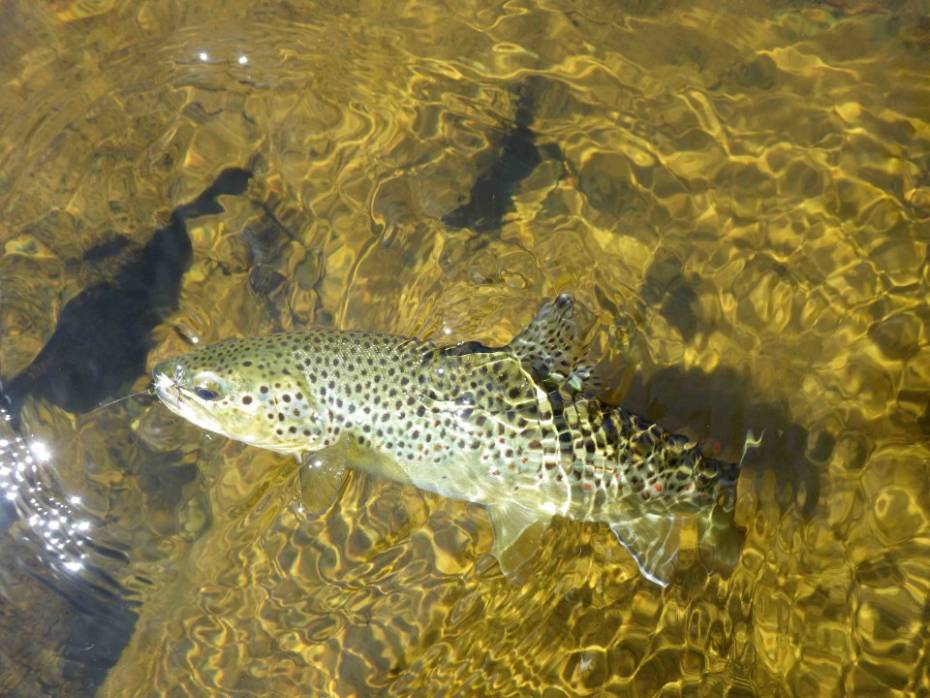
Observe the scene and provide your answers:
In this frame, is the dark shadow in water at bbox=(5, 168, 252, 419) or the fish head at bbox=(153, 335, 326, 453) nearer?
the fish head at bbox=(153, 335, 326, 453)

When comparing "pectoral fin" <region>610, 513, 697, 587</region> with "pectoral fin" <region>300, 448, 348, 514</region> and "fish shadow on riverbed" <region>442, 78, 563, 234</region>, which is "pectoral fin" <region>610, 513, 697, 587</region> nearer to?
"pectoral fin" <region>300, 448, 348, 514</region>

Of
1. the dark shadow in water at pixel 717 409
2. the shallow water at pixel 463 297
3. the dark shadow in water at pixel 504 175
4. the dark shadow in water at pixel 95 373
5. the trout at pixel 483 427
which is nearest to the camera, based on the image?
the trout at pixel 483 427

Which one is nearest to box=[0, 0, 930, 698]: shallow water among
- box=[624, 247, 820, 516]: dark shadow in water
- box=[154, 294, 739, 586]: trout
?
box=[624, 247, 820, 516]: dark shadow in water

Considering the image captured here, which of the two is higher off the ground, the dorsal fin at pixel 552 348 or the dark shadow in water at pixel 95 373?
the dorsal fin at pixel 552 348

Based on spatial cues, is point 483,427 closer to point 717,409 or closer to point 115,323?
point 717,409

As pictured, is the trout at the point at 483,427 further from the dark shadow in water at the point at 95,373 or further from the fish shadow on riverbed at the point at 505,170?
the fish shadow on riverbed at the point at 505,170

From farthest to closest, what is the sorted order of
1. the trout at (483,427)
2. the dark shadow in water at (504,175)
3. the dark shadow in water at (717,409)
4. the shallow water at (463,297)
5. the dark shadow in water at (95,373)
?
the dark shadow in water at (504,175), the dark shadow in water at (95,373), the dark shadow in water at (717,409), the shallow water at (463,297), the trout at (483,427)

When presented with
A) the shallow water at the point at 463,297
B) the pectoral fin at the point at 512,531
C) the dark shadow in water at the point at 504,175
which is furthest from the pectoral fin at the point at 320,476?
the dark shadow in water at the point at 504,175

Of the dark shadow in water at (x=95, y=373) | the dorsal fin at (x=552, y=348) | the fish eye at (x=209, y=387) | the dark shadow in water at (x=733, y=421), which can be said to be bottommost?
the dark shadow in water at (x=95, y=373)
